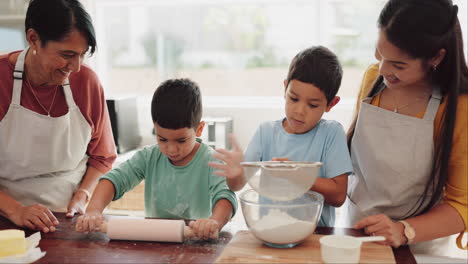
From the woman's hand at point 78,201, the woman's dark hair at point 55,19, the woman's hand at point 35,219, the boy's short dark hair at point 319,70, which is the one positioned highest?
the woman's dark hair at point 55,19

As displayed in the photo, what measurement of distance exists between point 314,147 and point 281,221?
1.19ft

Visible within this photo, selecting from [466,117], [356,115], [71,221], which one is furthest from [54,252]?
[466,117]

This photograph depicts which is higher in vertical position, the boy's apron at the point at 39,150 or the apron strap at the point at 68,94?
the apron strap at the point at 68,94

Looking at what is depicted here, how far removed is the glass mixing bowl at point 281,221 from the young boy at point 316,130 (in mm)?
147

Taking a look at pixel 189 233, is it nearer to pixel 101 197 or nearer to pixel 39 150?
pixel 101 197

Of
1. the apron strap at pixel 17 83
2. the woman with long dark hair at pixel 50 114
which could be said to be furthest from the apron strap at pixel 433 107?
the apron strap at pixel 17 83

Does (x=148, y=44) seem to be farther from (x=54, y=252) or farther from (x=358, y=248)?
(x=358, y=248)

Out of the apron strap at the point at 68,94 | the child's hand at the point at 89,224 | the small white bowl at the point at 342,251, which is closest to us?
the small white bowl at the point at 342,251

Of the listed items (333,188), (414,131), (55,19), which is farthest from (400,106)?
(55,19)

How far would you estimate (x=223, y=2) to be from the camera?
3.56 meters

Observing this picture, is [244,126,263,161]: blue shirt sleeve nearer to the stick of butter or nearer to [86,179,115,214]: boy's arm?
[86,179,115,214]: boy's arm

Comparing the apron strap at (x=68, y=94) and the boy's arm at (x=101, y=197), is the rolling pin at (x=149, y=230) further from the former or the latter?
the apron strap at (x=68, y=94)

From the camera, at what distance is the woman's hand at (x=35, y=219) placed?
1294 millimetres

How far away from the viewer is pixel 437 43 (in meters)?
1.21
